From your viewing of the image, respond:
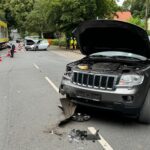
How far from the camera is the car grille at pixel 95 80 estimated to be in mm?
6051

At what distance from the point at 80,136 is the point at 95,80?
3.96 ft

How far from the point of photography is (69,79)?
672 centimetres

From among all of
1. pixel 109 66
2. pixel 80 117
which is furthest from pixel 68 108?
pixel 109 66

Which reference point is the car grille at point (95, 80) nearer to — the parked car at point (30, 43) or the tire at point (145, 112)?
the tire at point (145, 112)

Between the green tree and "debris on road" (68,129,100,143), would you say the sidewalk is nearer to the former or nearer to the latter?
the green tree

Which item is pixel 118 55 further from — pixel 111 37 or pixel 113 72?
pixel 113 72

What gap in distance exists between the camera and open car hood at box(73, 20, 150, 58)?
6.76 metres

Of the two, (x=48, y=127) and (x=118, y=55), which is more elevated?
(x=118, y=55)

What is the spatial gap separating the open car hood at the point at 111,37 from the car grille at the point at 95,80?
1284 millimetres

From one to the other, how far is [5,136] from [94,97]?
1.81m

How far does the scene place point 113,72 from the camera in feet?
20.1

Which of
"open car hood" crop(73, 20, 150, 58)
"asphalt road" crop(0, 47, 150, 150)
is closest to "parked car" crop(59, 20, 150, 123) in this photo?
"open car hood" crop(73, 20, 150, 58)

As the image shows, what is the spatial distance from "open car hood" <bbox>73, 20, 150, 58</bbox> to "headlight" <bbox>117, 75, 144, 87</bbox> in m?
1.09

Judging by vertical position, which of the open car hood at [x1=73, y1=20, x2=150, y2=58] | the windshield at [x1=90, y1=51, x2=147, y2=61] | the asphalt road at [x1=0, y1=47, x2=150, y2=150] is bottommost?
the asphalt road at [x1=0, y1=47, x2=150, y2=150]
